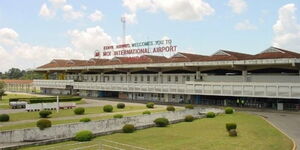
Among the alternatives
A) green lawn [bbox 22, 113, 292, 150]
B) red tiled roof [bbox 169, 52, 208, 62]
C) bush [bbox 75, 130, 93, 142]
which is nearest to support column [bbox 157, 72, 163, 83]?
red tiled roof [bbox 169, 52, 208, 62]

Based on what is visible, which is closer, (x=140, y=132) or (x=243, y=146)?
(x=243, y=146)

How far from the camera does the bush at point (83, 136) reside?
23406 mm

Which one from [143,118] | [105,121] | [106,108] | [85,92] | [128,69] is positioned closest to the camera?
[105,121]

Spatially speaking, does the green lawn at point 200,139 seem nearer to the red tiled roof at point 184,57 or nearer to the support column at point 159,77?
the red tiled roof at point 184,57

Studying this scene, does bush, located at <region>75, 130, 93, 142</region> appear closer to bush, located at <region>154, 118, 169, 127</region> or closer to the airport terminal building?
bush, located at <region>154, 118, 169, 127</region>

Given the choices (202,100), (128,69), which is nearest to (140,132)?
(202,100)

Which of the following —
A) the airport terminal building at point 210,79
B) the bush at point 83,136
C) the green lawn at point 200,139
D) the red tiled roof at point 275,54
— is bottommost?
the green lawn at point 200,139

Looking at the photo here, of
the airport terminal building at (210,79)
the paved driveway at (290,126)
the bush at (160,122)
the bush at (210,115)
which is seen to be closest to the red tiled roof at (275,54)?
the airport terminal building at (210,79)

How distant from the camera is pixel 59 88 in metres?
90.4

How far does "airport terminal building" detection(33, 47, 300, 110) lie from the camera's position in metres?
47.7

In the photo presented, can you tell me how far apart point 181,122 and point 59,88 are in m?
62.9

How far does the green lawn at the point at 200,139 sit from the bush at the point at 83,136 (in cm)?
52

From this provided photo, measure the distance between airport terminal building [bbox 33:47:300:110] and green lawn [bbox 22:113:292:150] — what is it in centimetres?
1764

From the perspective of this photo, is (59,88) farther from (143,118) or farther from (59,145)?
(59,145)
